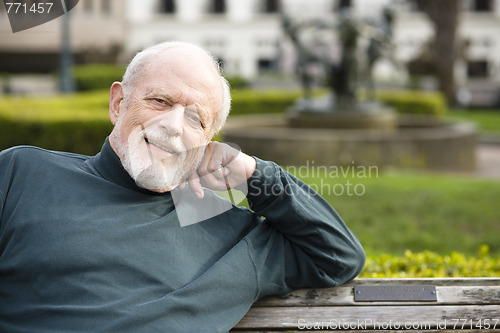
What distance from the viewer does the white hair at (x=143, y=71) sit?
1909mm

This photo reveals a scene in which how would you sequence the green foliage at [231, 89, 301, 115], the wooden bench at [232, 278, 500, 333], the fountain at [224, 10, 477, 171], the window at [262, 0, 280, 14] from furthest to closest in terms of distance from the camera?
1. the window at [262, 0, 280, 14]
2. the green foliage at [231, 89, 301, 115]
3. the fountain at [224, 10, 477, 171]
4. the wooden bench at [232, 278, 500, 333]

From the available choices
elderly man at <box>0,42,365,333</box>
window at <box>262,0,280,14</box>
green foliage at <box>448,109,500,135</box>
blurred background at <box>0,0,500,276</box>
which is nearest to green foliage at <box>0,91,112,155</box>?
blurred background at <box>0,0,500,276</box>

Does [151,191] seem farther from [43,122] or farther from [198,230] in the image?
[43,122]

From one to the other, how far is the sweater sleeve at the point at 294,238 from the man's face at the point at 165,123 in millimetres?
208

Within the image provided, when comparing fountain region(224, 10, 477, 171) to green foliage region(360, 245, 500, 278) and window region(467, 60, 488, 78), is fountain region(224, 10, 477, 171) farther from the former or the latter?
window region(467, 60, 488, 78)

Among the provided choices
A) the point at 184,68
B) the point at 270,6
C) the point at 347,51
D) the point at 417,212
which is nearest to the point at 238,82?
the point at 347,51

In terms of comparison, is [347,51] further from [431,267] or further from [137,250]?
[137,250]

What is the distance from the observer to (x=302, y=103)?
10.7 meters

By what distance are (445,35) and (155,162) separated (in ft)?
71.7

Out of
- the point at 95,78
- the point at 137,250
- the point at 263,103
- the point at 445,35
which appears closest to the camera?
the point at 137,250

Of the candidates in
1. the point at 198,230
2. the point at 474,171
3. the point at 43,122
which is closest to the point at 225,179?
the point at 198,230

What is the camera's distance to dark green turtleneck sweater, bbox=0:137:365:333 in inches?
68.2

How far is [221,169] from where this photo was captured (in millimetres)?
1893

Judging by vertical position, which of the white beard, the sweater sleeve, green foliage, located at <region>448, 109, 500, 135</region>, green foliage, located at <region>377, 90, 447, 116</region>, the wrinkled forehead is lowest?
green foliage, located at <region>448, 109, 500, 135</region>
